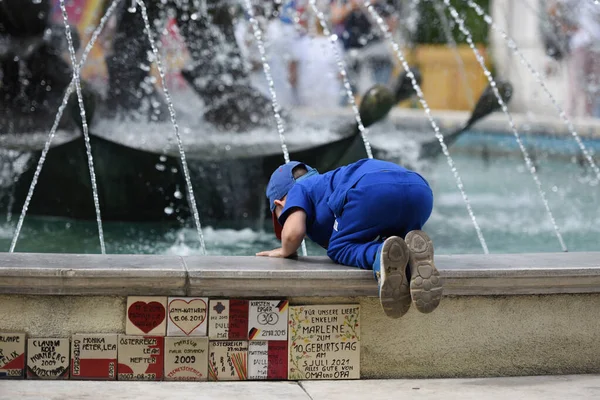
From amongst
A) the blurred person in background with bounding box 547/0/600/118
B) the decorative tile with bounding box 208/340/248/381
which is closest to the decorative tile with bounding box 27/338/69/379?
the decorative tile with bounding box 208/340/248/381

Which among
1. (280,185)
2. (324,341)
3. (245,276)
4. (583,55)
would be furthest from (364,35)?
(245,276)

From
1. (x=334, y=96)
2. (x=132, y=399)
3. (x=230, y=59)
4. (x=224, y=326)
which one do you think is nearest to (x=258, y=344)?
(x=224, y=326)

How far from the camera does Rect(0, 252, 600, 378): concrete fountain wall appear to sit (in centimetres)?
385

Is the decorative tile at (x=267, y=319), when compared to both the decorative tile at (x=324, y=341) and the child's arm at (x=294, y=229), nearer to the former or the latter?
the decorative tile at (x=324, y=341)

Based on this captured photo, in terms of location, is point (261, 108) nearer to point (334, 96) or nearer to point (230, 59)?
point (230, 59)

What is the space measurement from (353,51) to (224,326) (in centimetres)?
1161

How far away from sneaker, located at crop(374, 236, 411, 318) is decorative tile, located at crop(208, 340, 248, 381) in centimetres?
56

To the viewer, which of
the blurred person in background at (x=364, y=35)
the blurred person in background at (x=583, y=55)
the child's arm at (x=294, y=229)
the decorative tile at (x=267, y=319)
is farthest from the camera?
the blurred person in background at (x=364, y=35)

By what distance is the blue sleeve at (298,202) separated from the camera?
4.18 m

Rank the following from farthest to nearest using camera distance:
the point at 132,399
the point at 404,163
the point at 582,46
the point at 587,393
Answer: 1. the point at 582,46
2. the point at 404,163
3. the point at 587,393
4. the point at 132,399

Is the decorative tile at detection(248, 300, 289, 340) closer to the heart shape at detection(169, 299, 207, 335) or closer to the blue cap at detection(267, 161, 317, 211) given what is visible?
the heart shape at detection(169, 299, 207, 335)

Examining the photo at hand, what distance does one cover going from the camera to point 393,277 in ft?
12.3

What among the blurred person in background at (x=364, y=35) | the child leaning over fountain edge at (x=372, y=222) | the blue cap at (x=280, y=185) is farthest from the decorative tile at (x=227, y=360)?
the blurred person in background at (x=364, y=35)

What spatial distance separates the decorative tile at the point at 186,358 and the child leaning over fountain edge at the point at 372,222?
541 mm
